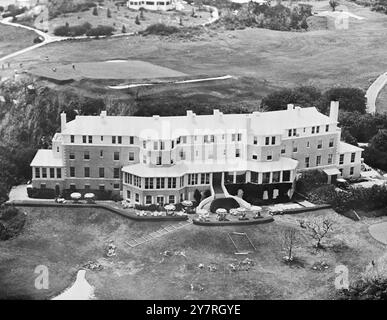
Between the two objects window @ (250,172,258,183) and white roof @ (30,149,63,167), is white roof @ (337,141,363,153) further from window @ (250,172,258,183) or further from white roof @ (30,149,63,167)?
white roof @ (30,149,63,167)

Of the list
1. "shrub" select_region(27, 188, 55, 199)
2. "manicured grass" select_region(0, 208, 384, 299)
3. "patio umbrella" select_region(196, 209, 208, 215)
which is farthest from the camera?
"shrub" select_region(27, 188, 55, 199)

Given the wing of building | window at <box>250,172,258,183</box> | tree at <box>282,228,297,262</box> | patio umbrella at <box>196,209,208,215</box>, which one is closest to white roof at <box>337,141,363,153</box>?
the wing of building

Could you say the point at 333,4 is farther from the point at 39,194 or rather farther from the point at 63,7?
the point at 39,194

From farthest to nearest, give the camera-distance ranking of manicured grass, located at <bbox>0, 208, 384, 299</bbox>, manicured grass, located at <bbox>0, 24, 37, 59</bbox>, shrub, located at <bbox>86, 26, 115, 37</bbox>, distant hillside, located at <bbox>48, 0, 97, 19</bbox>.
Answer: distant hillside, located at <bbox>48, 0, 97, 19</bbox> → shrub, located at <bbox>86, 26, 115, 37</bbox> → manicured grass, located at <bbox>0, 24, 37, 59</bbox> → manicured grass, located at <bbox>0, 208, 384, 299</bbox>

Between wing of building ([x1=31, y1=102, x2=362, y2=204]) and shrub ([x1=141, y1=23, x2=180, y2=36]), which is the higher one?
shrub ([x1=141, y1=23, x2=180, y2=36])

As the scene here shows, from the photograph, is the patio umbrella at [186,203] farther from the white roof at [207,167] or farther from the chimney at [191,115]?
the chimney at [191,115]
